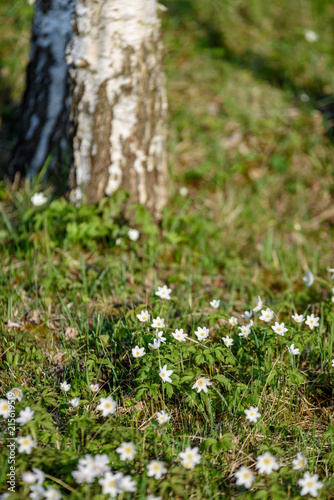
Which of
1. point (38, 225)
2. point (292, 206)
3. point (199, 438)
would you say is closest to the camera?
point (199, 438)

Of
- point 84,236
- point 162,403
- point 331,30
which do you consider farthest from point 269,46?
point 162,403

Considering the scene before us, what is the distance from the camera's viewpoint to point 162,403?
195cm

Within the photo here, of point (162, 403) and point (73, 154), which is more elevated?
point (73, 154)

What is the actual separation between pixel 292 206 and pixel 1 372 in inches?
103

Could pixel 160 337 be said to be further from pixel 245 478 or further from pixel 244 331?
pixel 245 478

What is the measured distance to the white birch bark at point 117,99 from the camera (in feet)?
9.01

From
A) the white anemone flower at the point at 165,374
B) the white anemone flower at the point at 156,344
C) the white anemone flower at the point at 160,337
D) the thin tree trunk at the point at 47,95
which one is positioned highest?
the thin tree trunk at the point at 47,95

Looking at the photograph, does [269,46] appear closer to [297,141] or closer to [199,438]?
[297,141]

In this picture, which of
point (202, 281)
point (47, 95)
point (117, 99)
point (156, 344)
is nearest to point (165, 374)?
point (156, 344)

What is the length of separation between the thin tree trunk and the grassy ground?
0.31 m

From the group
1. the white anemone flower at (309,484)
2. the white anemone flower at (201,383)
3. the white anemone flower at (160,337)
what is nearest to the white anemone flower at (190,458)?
the white anemone flower at (201,383)

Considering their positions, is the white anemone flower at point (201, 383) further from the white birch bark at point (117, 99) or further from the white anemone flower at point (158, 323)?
the white birch bark at point (117, 99)

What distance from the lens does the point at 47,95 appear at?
3150 mm

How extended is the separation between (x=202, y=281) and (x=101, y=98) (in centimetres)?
136
